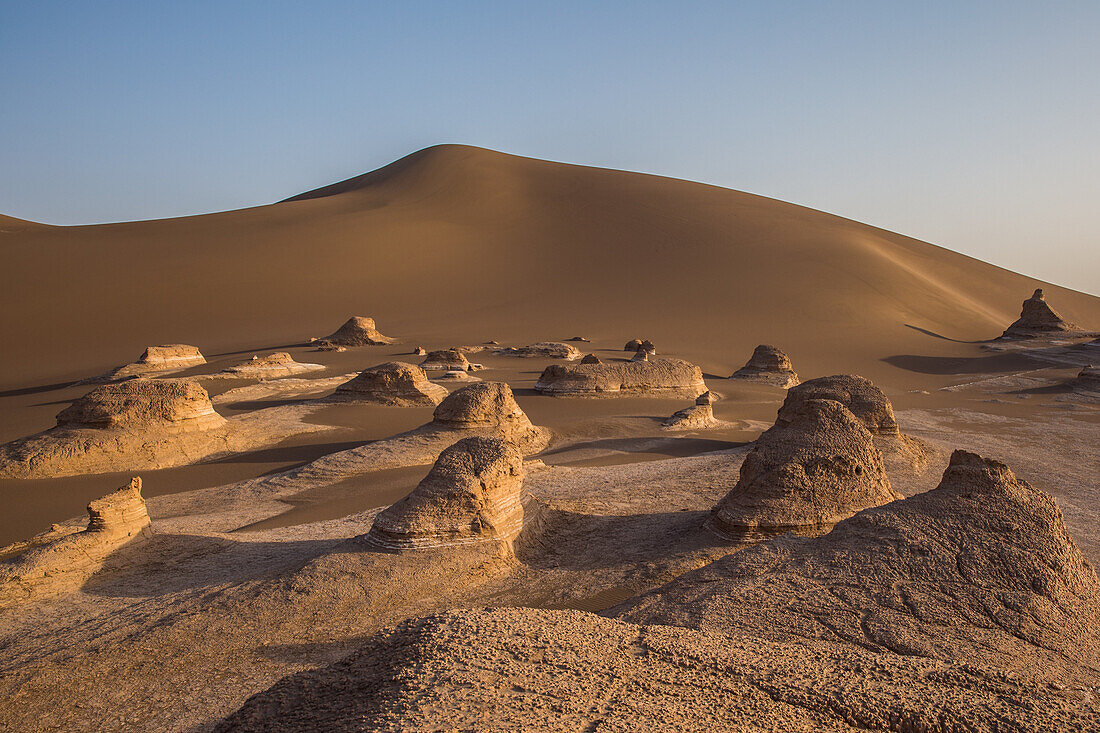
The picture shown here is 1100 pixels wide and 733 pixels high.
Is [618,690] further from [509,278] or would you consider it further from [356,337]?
[509,278]

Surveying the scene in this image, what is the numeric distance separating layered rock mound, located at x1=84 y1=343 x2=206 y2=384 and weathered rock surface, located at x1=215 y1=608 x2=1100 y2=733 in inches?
799

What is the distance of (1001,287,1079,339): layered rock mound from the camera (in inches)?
1275

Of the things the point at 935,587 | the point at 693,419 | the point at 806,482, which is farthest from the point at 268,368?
the point at 935,587

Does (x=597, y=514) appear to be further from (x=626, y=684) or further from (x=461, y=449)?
(x=626, y=684)

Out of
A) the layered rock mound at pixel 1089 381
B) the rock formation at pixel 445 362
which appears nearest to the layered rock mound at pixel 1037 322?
the layered rock mound at pixel 1089 381

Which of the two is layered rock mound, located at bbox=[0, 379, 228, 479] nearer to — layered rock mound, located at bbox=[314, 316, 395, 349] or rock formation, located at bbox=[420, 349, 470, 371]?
rock formation, located at bbox=[420, 349, 470, 371]

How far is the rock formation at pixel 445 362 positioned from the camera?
2238cm

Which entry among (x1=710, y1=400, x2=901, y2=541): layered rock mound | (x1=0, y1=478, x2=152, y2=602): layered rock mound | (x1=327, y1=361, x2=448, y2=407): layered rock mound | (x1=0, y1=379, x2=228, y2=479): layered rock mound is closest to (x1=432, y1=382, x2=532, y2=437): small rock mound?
(x1=327, y1=361, x2=448, y2=407): layered rock mound

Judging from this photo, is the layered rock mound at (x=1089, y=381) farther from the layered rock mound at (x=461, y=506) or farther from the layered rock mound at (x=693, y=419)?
the layered rock mound at (x=461, y=506)

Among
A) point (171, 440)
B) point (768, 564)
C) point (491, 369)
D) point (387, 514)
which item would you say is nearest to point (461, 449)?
point (387, 514)

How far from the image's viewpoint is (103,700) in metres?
4.63

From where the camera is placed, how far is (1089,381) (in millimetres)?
20078

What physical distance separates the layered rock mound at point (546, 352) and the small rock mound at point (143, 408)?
47.0 feet

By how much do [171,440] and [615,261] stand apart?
126ft
